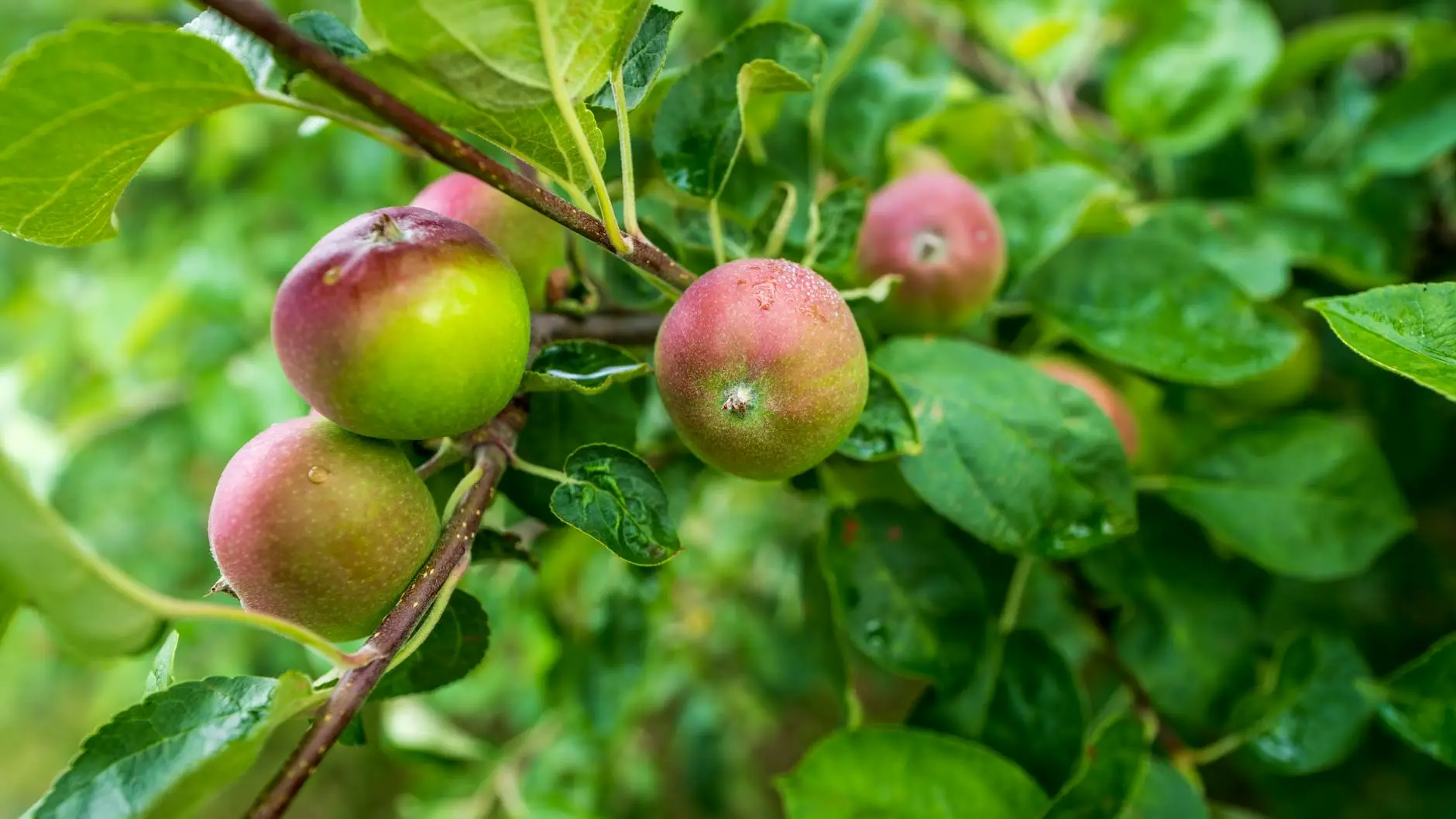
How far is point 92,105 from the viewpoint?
1.53ft

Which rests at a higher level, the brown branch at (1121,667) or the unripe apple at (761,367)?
the unripe apple at (761,367)

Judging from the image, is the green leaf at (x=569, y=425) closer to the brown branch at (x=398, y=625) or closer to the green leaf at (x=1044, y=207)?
the brown branch at (x=398, y=625)

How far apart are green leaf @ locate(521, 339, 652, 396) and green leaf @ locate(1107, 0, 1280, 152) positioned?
2.82 feet

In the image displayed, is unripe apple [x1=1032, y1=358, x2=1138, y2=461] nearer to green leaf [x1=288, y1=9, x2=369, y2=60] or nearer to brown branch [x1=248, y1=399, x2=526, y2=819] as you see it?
brown branch [x1=248, y1=399, x2=526, y2=819]

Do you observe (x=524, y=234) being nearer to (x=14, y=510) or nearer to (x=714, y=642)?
(x=14, y=510)

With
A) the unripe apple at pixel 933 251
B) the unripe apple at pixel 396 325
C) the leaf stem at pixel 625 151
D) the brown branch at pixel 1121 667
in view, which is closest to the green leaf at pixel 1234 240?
the unripe apple at pixel 933 251

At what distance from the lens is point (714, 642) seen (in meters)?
1.97

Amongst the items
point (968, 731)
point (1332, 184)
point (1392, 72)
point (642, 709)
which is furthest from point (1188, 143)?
point (642, 709)

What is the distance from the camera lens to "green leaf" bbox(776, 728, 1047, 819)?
75cm

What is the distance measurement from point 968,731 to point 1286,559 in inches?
13.3

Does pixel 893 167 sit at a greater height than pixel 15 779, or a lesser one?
greater

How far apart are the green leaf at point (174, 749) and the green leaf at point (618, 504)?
0.59 ft

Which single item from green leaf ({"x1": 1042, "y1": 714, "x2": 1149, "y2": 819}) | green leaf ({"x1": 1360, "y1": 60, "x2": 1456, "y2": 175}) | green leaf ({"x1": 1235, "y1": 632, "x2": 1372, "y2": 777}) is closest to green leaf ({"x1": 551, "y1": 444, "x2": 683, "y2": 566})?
green leaf ({"x1": 1042, "y1": 714, "x2": 1149, "y2": 819})

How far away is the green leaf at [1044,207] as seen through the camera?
0.86 m
